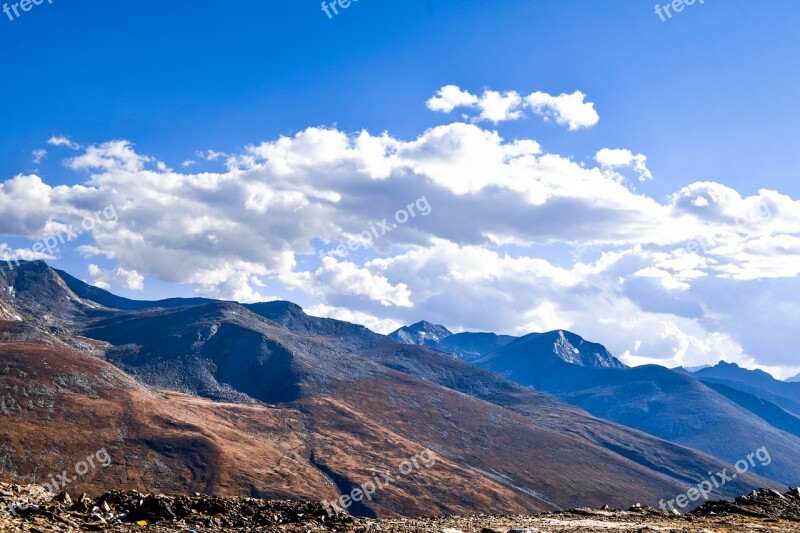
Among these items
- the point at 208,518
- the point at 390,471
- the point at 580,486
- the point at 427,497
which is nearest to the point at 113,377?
the point at 390,471

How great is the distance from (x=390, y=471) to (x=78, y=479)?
79.8m

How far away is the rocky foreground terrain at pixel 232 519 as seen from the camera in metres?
19.7

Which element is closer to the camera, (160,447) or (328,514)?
(328,514)

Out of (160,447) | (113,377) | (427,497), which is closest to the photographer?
(160,447)

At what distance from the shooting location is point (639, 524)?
2866cm

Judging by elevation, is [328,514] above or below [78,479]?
above

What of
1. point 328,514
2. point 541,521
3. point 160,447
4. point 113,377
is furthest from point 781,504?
point 113,377

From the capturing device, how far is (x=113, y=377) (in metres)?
173

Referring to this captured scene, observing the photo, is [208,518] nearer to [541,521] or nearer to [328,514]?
[328,514]

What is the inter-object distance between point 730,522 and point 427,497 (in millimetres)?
123951

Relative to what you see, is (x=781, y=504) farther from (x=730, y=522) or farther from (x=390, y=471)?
(x=390, y=471)

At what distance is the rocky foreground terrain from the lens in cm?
1966

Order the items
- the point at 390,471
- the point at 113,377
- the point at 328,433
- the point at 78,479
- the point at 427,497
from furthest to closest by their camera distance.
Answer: the point at 328,433 < the point at 113,377 < the point at 390,471 < the point at 427,497 < the point at 78,479

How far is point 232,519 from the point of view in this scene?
22078mm
